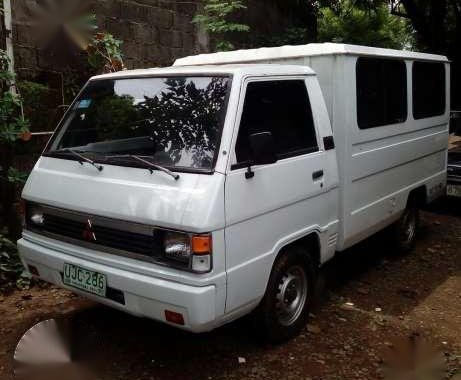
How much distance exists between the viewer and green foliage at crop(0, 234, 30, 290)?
449 centimetres

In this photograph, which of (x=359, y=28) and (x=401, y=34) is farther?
(x=401, y=34)

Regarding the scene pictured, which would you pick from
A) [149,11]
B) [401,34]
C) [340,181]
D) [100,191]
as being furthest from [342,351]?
[401,34]

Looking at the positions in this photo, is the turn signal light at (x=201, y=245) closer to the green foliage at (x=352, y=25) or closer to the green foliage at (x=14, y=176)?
the green foliage at (x=14, y=176)

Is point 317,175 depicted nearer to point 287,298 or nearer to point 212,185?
point 287,298

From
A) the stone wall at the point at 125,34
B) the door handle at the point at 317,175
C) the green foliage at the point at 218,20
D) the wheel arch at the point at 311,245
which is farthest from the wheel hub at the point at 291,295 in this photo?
the green foliage at the point at 218,20

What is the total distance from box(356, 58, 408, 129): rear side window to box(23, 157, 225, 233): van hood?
1891 millimetres

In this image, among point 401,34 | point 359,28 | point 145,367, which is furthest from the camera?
point 401,34

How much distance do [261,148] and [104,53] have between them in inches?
146

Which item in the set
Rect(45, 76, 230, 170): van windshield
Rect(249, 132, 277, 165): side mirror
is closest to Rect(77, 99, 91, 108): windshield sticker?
Rect(45, 76, 230, 170): van windshield

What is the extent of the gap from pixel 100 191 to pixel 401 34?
20094 mm

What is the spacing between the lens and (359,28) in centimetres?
1240

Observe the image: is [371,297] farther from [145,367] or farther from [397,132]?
[145,367]

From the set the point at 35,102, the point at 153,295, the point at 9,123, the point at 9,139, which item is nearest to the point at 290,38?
the point at 35,102

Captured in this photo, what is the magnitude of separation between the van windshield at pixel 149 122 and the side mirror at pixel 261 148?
225 millimetres
